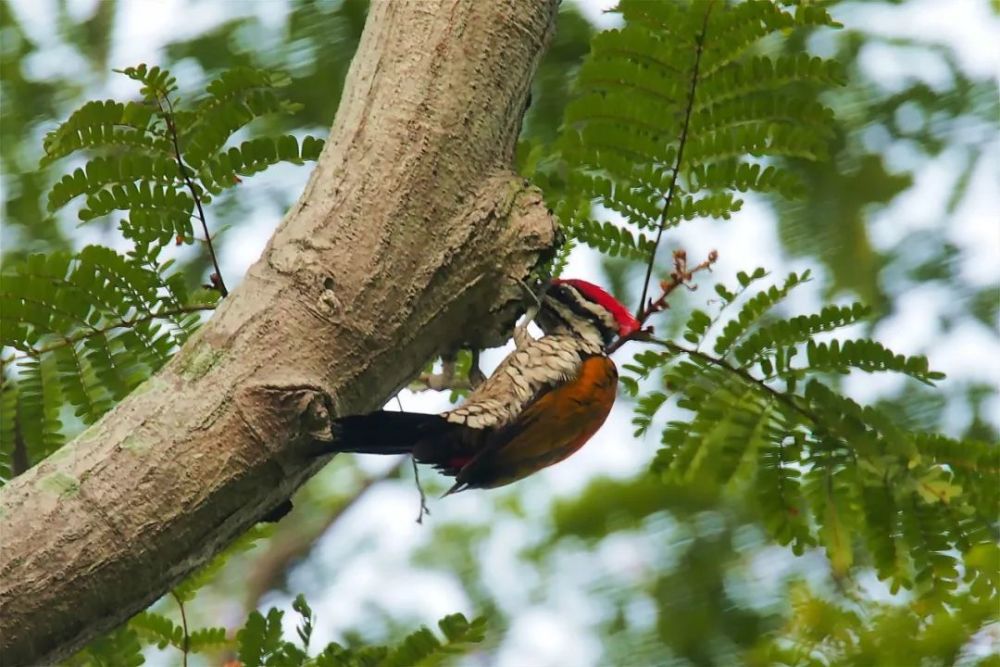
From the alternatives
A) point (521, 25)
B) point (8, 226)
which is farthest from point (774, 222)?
point (8, 226)

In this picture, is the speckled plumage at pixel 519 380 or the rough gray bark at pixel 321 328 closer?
the rough gray bark at pixel 321 328

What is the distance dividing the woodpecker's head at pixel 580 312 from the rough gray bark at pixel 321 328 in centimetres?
61

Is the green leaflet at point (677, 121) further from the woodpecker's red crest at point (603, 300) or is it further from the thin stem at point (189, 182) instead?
the thin stem at point (189, 182)

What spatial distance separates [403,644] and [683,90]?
1634 mm

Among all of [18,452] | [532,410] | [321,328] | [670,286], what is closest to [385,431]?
[321,328]

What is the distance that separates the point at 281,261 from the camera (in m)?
2.80

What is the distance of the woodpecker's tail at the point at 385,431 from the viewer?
8.86ft

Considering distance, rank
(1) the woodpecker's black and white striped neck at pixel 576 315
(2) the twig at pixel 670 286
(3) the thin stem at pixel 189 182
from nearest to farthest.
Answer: (3) the thin stem at pixel 189 182
(2) the twig at pixel 670 286
(1) the woodpecker's black and white striped neck at pixel 576 315

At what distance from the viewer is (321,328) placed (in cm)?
274

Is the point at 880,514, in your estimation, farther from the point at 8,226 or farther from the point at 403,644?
the point at 8,226

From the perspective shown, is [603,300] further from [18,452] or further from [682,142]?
[18,452]

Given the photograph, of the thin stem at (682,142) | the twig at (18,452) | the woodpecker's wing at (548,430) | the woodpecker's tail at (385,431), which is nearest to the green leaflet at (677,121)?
the thin stem at (682,142)

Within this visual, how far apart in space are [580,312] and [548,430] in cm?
52

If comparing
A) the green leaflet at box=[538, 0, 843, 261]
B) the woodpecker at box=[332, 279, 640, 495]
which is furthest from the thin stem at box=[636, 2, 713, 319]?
the woodpecker at box=[332, 279, 640, 495]
